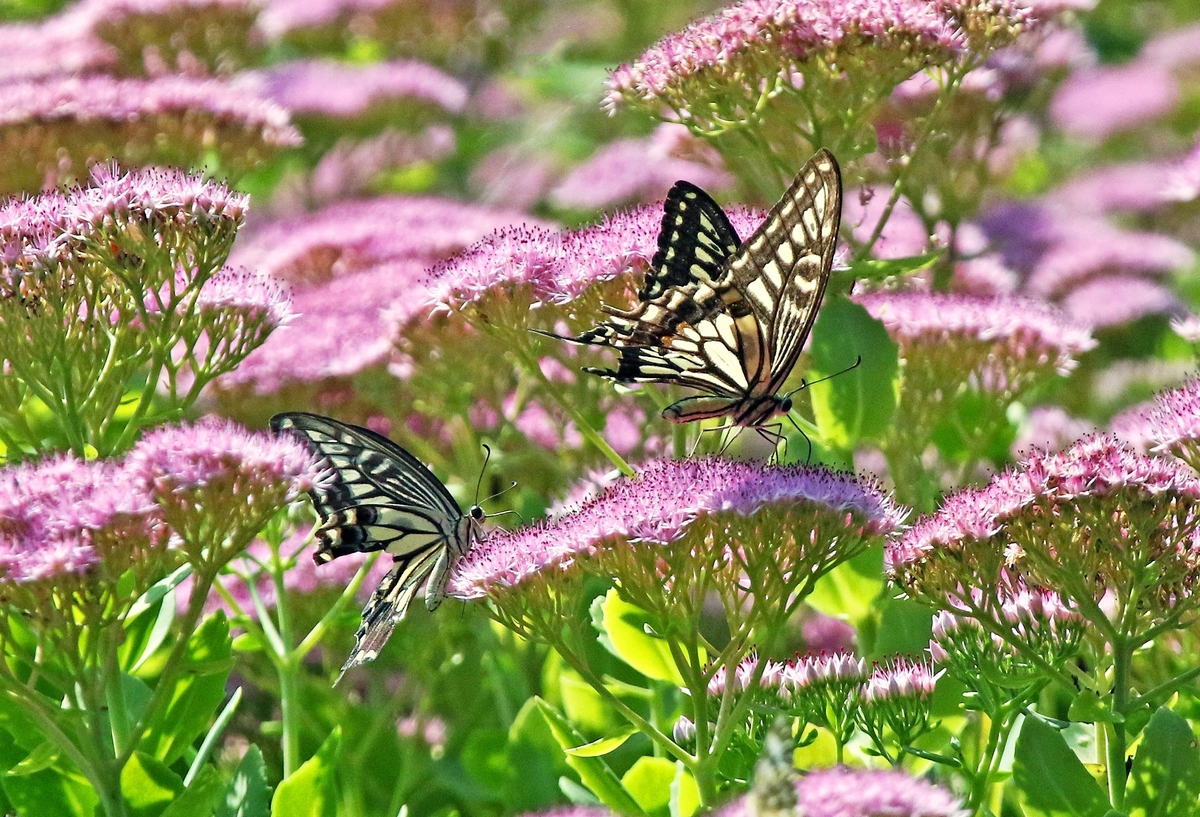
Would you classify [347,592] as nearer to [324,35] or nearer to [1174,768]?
[1174,768]

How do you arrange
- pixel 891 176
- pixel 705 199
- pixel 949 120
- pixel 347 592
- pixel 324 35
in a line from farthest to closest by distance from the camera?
1. pixel 324 35
2. pixel 949 120
3. pixel 891 176
4. pixel 347 592
5. pixel 705 199

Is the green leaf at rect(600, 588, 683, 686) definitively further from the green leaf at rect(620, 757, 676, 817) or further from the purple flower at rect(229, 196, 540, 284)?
the purple flower at rect(229, 196, 540, 284)

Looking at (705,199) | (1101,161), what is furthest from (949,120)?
(1101,161)

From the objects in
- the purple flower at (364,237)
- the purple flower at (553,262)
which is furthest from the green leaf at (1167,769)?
the purple flower at (364,237)

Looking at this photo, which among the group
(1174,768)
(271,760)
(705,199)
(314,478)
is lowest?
(271,760)

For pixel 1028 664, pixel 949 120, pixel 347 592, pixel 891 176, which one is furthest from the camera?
pixel 949 120

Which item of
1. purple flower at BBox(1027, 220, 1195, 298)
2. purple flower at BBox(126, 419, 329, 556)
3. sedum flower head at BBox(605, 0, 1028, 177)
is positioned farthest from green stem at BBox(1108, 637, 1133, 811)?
purple flower at BBox(1027, 220, 1195, 298)

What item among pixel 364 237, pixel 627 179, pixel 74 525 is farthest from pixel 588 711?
pixel 627 179

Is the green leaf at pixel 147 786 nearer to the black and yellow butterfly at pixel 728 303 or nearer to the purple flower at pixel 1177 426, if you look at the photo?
the black and yellow butterfly at pixel 728 303
